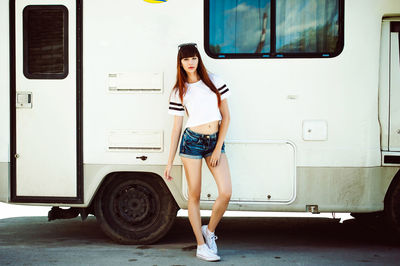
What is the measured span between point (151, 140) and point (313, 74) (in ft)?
5.57

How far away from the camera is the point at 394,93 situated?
4.96 meters

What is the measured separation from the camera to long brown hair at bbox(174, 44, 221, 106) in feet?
15.1

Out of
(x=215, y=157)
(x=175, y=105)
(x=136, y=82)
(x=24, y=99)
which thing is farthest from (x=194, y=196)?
(x=24, y=99)

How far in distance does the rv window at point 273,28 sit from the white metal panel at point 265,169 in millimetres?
891

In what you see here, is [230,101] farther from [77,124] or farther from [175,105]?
[77,124]

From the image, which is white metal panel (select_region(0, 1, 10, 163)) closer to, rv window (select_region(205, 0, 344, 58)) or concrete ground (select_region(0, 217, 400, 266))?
concrete ground (select_region(0, 217, 400, 266))

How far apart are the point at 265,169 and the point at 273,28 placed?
4.50 ft

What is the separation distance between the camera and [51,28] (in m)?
5.09

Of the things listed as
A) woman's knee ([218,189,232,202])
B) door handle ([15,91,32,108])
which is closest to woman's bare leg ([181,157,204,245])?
woman's knee ([218,189,232,202])

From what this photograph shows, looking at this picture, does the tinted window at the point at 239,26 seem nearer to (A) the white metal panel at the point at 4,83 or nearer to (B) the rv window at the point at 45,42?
(B) the rv window at the point at 45,42

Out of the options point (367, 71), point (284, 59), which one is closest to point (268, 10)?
point (284, 59)

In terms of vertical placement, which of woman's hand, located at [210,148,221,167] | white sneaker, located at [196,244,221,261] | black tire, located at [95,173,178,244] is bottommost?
white sneaker, located at [196,244,221,261]

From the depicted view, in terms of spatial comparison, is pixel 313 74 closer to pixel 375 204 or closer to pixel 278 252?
pixel 375 204

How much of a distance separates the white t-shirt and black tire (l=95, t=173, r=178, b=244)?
0.85m
